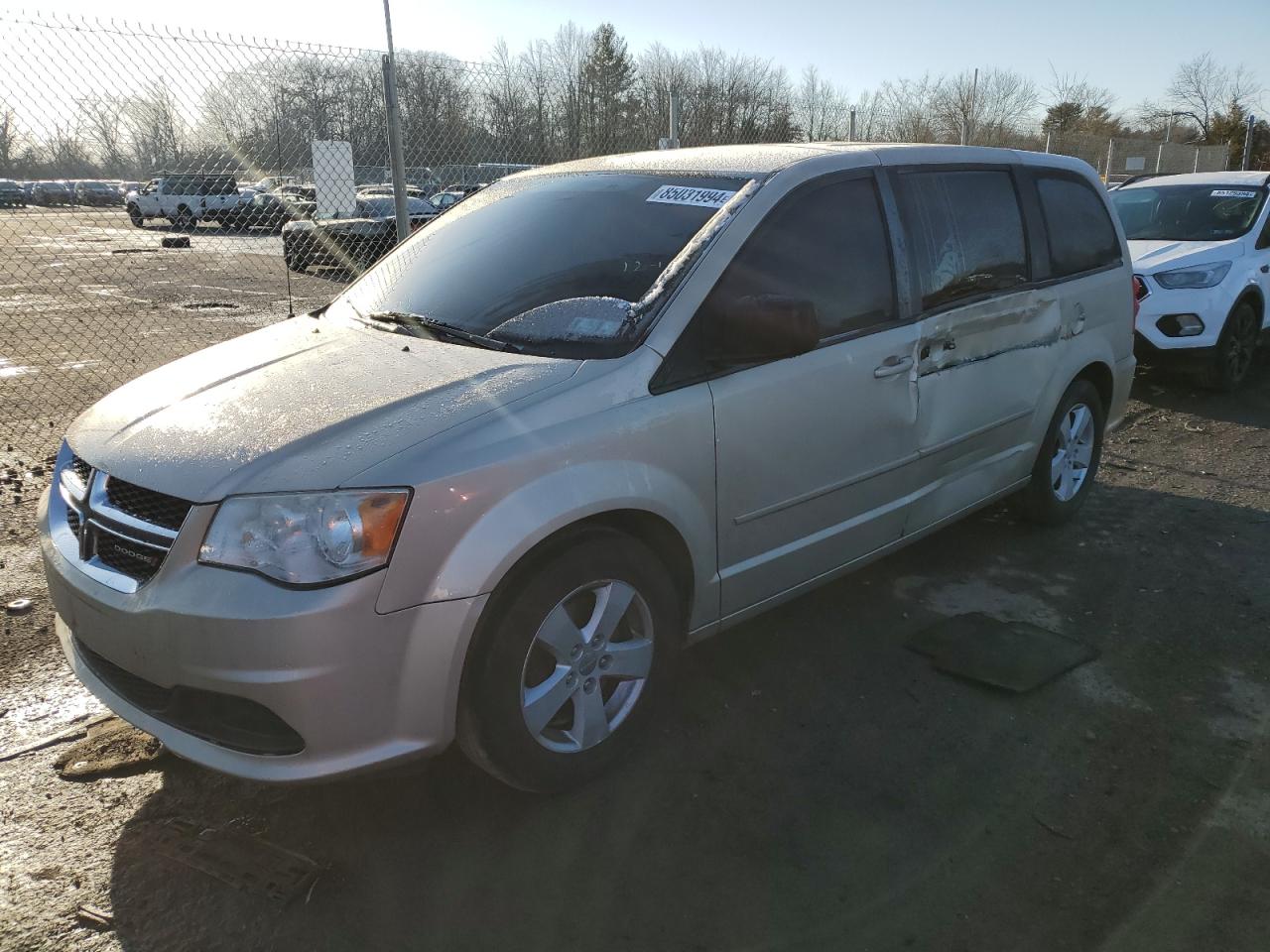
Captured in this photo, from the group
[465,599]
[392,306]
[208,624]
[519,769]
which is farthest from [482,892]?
[392,306]

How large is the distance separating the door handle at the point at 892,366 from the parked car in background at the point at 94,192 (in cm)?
710

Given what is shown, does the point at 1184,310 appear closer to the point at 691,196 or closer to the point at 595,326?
the point at 691,196

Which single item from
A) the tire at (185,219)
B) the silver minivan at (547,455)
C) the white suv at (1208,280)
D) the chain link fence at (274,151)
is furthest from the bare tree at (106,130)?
the tire at (185,219)

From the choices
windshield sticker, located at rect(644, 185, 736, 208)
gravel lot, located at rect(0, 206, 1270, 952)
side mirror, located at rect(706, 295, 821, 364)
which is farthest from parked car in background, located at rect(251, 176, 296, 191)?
side mirror, located at rect(706, 295, 821, 364)

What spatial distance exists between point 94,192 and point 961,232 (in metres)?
9.15

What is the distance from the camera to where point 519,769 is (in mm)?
2705

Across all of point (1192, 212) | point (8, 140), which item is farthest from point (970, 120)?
point (8, 140)

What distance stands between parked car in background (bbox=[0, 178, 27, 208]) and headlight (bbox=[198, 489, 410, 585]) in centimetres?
605

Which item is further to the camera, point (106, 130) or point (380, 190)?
point (380, 190)

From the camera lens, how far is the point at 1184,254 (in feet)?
26.4

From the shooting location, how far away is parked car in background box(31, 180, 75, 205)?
771 centimetres

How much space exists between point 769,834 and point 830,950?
17.2 inches

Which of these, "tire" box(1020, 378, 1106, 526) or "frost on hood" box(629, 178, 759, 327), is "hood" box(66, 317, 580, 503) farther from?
"tire" box(1020, 378, 1106, 526)

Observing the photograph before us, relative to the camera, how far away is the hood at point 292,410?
8.11 ft
